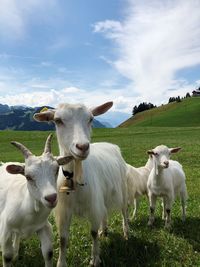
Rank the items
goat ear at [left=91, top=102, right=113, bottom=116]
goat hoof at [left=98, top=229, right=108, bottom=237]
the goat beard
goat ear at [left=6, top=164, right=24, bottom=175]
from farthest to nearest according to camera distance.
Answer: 1. goat hoof at [left=98, top=229, right=108, bottom=237]
2. goat ear at [left=91, top=102, right=113, bottom=116]
3. the goat beard
4. goat ear at [left=6, top=164, right=24, bottom=175]

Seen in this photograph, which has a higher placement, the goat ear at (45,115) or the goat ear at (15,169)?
the goat ear at (45,115)

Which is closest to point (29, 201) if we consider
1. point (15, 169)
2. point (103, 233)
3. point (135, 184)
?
point (15, 169)

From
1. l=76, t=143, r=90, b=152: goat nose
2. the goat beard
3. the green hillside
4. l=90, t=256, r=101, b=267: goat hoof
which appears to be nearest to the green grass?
l=90, t=256, r=101, b=267: goat hoof

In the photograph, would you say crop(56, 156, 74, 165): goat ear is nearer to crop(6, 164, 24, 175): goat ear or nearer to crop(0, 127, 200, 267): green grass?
crop(6, 164, 24, 175): goat ear

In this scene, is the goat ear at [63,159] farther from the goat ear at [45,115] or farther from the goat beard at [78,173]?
the goat ear at [45,115]

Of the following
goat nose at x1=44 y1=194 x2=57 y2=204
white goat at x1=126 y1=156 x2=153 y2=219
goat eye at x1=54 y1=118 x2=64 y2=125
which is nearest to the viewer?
goat nose at x1=44 y1=194 x2=57 y2=204

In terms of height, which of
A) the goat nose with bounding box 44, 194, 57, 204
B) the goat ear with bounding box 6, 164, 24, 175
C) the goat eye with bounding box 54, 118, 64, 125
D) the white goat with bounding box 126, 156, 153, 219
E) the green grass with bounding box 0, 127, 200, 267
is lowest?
the green grass with bounding box 0, 127, 200, 267

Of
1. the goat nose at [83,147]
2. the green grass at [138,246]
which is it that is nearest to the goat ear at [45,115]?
the goat nose at [83,147]

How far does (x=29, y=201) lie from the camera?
20.5 ft

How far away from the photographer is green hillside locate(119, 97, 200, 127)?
10519 cm

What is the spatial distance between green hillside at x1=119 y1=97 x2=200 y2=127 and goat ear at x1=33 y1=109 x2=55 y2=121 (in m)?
95.5

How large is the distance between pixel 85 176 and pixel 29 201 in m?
1.22

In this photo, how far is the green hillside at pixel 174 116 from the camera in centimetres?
10519

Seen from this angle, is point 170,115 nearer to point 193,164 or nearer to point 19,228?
point 193,164
